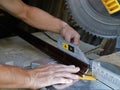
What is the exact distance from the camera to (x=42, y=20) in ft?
4.57

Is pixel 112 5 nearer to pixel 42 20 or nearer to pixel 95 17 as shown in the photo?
pixel 95 17

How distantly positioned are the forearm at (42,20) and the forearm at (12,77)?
482mm

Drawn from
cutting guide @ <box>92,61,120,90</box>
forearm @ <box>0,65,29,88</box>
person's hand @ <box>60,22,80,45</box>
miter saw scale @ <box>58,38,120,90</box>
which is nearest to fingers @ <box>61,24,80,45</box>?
person's hand @ <box>60,22,80,45</box>

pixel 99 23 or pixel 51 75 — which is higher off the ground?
pixel 99 23

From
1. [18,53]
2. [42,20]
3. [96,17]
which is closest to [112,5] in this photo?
[96,17]

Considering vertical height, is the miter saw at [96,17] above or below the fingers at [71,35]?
above

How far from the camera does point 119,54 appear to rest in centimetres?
140

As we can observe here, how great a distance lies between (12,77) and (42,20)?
55 cm

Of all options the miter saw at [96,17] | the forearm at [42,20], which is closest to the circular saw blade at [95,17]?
the miter saw at [96,17]

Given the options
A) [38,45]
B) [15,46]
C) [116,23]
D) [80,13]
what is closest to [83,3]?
[80,13]

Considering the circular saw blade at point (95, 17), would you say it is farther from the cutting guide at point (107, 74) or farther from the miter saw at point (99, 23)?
the cutting guide at point (107, 74)

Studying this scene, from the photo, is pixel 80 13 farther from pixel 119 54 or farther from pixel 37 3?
pixel 37 3

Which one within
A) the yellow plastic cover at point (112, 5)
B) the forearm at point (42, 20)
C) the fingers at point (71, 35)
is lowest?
the fingers at point (71, 35)

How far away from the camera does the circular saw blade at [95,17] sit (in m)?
1.10
